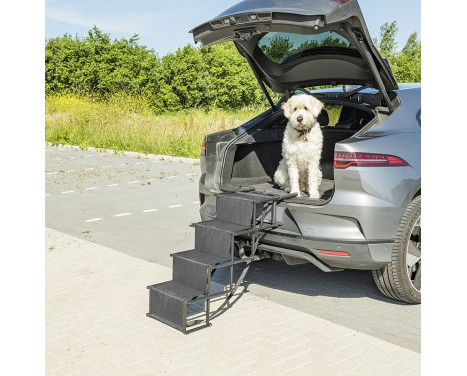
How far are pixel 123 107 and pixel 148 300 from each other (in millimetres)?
19980

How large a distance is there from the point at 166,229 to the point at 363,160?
4359 mm

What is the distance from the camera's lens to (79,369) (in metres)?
3.87

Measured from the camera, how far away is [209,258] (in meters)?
4.86

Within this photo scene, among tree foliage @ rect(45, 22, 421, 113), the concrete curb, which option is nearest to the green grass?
the concrete curb

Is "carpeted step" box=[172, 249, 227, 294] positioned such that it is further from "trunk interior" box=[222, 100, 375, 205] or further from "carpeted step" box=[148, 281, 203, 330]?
"trunk interior" box=[222, 100, 375, 205]

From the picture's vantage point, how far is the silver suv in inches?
177

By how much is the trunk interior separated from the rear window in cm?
72

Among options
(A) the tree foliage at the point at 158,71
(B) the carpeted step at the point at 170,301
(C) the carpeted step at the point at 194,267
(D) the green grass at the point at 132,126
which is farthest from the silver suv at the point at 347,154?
(A) the tree foliage at the point at 158,71

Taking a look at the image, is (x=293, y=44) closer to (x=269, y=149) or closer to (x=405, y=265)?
(x=269, y=149)

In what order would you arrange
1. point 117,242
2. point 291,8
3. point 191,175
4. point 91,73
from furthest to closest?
point 91,73, point 191,175, point 117,242, point 291,8

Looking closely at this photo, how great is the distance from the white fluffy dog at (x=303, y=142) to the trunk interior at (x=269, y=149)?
0.99ft

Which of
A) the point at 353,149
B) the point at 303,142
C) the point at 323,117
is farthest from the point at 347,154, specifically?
the point at 323,117
